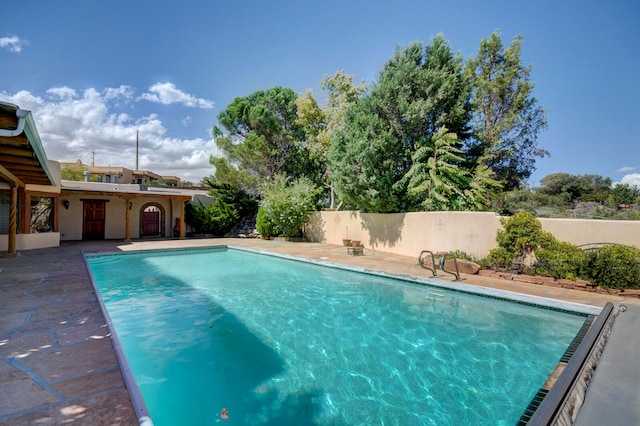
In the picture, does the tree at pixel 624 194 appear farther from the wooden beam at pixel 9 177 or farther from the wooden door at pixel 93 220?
the wooden door at pixel 93 220

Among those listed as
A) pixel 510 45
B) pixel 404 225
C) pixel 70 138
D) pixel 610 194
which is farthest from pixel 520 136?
pixel 70 138

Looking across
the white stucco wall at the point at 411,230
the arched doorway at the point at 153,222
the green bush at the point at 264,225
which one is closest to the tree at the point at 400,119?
the white stucco wall at the point at 411,230

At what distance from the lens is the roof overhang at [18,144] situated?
3.62m

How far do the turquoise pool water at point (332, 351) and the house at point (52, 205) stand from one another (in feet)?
11.8

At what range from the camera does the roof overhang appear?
362cm

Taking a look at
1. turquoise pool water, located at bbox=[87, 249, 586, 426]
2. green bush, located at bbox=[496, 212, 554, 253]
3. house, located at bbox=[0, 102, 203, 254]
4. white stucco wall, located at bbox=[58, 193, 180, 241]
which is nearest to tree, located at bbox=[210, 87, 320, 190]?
house, located at bbox=[0, 102, 203, 254]

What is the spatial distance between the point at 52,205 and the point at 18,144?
38.2 feet

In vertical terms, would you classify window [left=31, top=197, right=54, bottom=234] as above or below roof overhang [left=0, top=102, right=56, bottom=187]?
below

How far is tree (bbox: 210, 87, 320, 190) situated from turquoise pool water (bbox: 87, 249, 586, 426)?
13964mm

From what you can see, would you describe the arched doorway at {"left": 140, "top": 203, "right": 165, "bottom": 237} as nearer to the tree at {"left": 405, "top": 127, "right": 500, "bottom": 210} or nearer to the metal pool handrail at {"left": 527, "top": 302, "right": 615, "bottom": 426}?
the tree at {"left": 405, "top": 127, "right": 500, "bottom": 210}

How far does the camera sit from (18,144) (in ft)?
17.6

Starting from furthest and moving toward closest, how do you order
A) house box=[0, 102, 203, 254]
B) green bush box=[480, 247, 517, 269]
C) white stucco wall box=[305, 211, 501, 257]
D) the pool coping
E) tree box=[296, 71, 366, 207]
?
tree box=[296, 71, 366, 207]
white stucco wall box=[305, 211, 501, 257]
green bush box=[480, 247, 517, 269]
house box=[0, 102, 203, 254]
the pool coping

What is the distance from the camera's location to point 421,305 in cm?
737

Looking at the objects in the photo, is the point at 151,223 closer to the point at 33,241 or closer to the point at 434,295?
the point at 33,241
